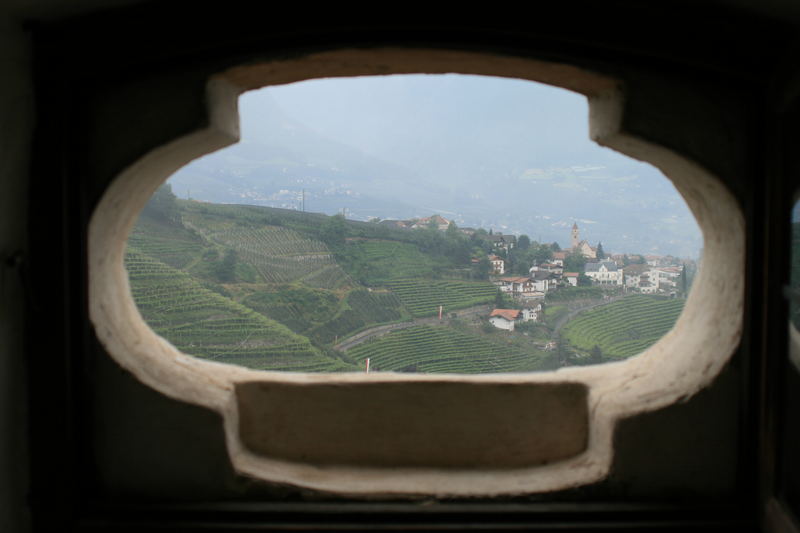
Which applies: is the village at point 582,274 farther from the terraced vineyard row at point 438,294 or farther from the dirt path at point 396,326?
the dirt path at point 396,326

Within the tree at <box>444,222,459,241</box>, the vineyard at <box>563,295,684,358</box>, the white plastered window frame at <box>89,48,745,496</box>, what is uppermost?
A: the tree at <box>444,222,459,241</box>

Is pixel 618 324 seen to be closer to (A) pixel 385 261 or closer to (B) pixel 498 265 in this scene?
(B) pixel 498 265

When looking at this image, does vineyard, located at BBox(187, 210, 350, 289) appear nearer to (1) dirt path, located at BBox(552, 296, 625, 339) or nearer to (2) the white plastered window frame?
(1) dirt path, located at BBox(552, 296, 625, 339)

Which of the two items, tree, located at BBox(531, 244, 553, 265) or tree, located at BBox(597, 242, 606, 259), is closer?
tree, located at BBox(531, 244, 553, 265)

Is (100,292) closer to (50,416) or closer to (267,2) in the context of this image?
(50,416)

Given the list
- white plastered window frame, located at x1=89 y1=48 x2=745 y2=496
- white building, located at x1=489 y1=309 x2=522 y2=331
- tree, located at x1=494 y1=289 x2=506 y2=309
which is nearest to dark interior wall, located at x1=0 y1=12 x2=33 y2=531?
white plastered window frame, located at x1=89 y1=48 x2=745 y2=496

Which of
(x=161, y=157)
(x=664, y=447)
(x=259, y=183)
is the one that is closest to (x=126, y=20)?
(x=161, y=157)
